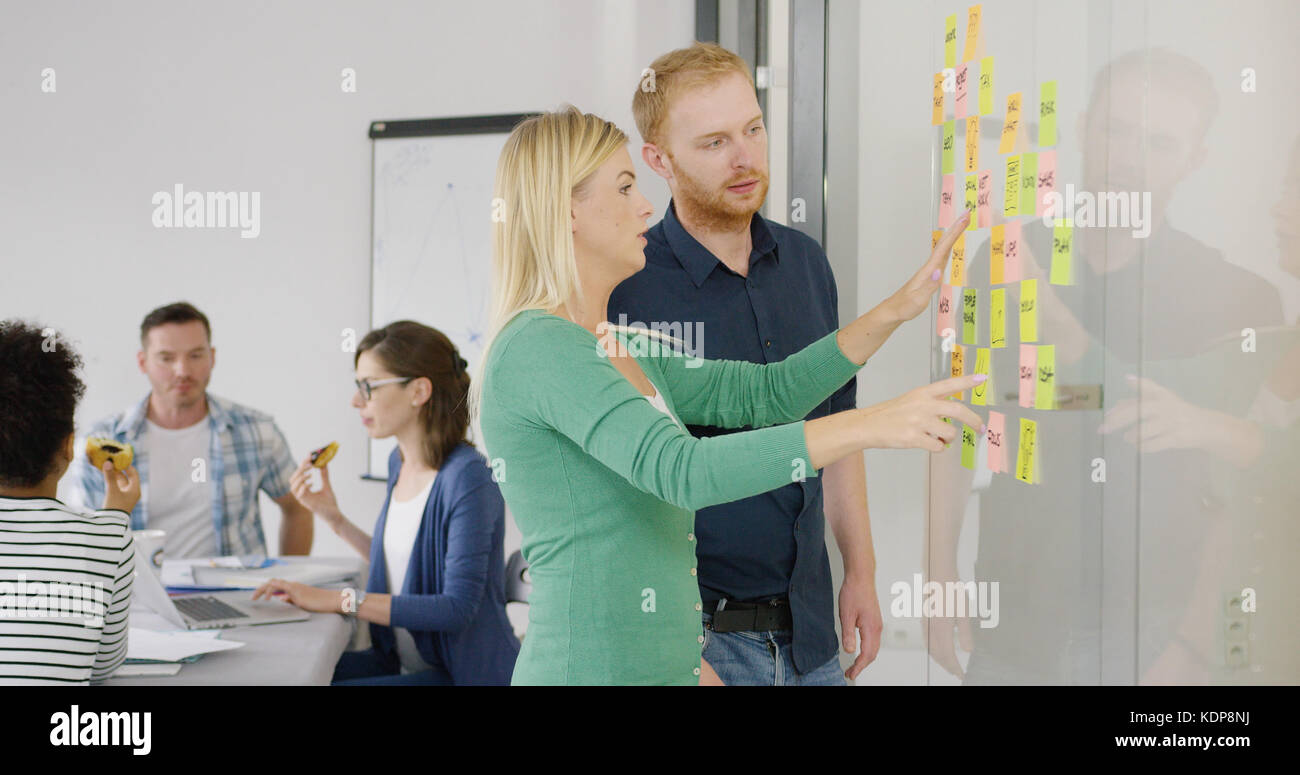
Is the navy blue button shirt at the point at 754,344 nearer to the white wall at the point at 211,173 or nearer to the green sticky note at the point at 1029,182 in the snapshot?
the green sticky note at the point at 1029,182

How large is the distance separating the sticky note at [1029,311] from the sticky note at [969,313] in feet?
0.38

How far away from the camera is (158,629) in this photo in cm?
205

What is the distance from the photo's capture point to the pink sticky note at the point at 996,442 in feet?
4.59

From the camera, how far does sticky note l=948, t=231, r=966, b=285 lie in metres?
1.45

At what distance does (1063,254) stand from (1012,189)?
123 mm

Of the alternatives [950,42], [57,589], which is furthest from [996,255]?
[57,589]

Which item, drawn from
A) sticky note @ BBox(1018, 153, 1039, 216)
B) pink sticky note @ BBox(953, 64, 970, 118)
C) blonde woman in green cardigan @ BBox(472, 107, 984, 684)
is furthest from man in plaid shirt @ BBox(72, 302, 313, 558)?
sticky note @ BBox(1018, 153, 1039, 216)

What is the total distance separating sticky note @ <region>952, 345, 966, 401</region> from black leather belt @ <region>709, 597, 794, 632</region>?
414 millimetres

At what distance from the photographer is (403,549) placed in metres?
2.34

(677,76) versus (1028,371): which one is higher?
(677,76)

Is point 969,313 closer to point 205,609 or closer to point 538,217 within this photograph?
point 538,217

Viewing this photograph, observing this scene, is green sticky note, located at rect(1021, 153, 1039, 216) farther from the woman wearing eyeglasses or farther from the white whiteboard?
the white whiteboard

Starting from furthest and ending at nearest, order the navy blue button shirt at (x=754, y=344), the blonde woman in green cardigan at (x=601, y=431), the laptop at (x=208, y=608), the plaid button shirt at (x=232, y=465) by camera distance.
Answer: the plaid button shirt at (x=232, y=465) → the laptop at (x=208, y=608) → the navy blue button shirt at (x=754, y=344) → the blonde woman in green cardigan at (x=601, y=431)

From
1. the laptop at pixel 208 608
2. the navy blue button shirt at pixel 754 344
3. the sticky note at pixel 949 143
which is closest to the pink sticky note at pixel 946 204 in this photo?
the sticky note at pixel 949 143
